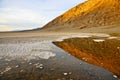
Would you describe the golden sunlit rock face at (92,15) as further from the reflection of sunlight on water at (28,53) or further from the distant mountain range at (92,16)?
the reflection of sunlight on water at (28,53)

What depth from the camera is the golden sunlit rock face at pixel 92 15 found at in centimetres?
8762

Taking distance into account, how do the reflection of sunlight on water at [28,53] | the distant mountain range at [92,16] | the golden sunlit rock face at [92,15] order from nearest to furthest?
the reflection of sunlight on water at [28,53] → the distant mountain range at [92,16] → the golden sunlit rock face at [92,15]

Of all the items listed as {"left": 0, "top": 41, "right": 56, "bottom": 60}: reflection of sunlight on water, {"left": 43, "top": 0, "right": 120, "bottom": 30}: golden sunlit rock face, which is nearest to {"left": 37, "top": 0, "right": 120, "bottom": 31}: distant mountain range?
{"left": 43, "top": 0, "right": 120, "bottom": 30}: golden sunlit rock face

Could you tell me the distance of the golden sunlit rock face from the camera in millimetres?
87625

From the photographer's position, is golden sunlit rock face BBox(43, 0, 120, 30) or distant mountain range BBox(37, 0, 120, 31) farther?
golden sunlit rock face BBox(43, 0, 120, 30)

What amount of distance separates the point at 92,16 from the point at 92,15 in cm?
72

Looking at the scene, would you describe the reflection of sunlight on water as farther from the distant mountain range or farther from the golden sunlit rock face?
the golden sunlit rock face

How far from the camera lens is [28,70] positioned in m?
8.08

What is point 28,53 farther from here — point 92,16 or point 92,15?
point 92,15

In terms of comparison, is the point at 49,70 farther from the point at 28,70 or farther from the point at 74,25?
the point at 74,25

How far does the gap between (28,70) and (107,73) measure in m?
2.95

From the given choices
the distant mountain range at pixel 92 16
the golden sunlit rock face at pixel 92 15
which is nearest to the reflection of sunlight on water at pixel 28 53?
the distant mountain range at pixel 92 16

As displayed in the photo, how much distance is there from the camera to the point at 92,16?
314 feet

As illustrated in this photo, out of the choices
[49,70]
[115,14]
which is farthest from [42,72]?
[115,14]
